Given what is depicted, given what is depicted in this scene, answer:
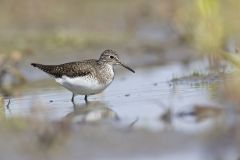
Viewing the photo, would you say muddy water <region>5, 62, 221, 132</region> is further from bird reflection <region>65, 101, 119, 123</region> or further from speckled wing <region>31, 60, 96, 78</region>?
speckled wing <region>31, 60, 96, 78</region>

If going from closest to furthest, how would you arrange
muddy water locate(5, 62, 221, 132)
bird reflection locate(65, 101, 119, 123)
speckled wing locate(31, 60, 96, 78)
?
muddy water locate(5, 62, 221, 132)
bird reflection locate(65, 101, 119, 123)
speckled wing locate(31, 60, 96, 78)

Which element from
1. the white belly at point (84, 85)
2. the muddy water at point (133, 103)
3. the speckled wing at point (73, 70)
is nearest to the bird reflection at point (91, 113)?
the muddy water at point (133, 103)

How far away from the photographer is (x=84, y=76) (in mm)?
12172

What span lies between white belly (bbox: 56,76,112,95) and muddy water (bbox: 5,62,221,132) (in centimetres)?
16

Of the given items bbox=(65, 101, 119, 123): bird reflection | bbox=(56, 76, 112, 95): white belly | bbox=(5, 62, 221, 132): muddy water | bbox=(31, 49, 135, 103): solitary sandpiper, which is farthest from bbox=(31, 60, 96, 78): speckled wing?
bbox=(65, 101, 119, 123): bird reflection

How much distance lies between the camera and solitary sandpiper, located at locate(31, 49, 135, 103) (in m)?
12.0

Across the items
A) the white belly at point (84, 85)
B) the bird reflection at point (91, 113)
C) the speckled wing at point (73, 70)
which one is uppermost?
the speckled wing at point (73, 70)

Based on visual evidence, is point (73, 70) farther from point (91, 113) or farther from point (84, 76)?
point (91, 113)

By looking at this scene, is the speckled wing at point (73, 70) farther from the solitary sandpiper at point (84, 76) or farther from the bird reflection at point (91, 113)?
the bird reflection at point (91, 113)

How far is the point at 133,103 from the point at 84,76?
4.60 feet

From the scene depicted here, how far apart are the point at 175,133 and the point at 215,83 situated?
3952 millimetres

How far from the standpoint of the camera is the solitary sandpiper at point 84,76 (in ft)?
39.3

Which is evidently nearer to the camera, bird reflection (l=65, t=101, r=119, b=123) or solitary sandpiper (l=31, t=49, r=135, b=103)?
bird reflection (l=65, t=101, r=119, b=123)

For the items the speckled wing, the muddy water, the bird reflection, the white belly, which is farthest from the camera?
the speckled wing
